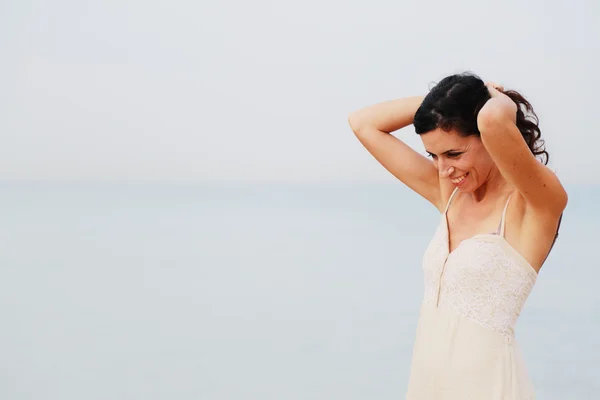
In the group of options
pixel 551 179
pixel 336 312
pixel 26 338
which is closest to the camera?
pixel 551 179

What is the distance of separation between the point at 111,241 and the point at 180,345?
3243mm

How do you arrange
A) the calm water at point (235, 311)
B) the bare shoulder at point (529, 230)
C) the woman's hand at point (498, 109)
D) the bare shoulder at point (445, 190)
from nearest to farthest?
the woman's hand at point (498, 109) < the bare shoulder at point (529, 230) < the bare shoulder at point (445, 190) < the calm water at point (235, 311)

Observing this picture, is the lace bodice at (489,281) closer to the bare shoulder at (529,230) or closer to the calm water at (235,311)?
the bare shoulder at (529,230)

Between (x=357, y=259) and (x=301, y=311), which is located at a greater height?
(x=357, y=259)

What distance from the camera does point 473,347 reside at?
5.40 ft

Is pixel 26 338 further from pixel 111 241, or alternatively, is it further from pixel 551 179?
pixel 551 179

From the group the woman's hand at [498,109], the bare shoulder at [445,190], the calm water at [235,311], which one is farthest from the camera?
the calm water at [235,311]

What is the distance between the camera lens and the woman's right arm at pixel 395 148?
1910 millimetres

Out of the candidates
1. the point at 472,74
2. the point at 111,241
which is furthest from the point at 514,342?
the point at 111,241

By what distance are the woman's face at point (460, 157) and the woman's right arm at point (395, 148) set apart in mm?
219

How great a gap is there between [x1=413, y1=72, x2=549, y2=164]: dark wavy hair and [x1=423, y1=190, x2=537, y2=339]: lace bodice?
192 millimetres

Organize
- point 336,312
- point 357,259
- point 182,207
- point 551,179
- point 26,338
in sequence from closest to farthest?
point 551,179, point 26,338, point 336,312, point 357,259, point 182,207

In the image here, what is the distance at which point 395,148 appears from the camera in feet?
6.39

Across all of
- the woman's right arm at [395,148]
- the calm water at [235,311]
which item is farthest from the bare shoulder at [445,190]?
the calm water at [235,311]
